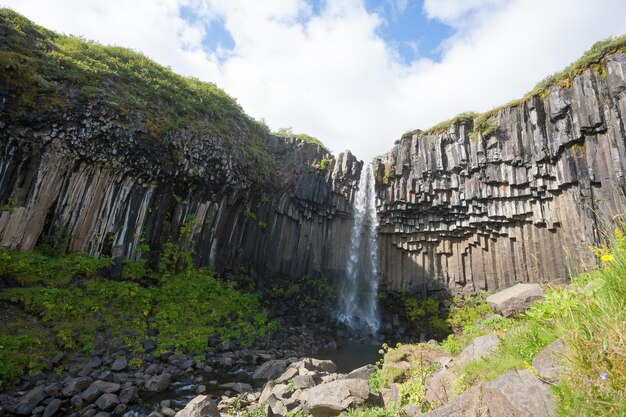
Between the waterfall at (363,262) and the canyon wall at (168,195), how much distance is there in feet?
2.65

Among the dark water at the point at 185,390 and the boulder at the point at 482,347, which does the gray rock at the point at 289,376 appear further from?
the boulder at the point at 482,347

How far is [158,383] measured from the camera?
974 centimetres

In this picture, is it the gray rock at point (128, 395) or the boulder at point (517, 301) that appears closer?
the boulder at point (517, 301)

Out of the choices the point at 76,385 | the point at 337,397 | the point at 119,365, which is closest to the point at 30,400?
the point at 76,385

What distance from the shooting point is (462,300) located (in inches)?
783

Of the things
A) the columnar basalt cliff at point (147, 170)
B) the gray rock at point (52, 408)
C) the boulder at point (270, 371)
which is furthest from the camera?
the columnar basalt cliff at point (147, 170)

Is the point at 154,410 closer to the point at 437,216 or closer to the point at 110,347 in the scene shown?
the point at 110,347

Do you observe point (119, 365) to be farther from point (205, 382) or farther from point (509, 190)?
point (509, 190)

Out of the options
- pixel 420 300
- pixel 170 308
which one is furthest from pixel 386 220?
pixel 170 308

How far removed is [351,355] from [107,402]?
1079 cm

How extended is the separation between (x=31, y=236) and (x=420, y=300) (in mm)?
20096

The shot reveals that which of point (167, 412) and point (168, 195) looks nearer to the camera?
point (167, 412)

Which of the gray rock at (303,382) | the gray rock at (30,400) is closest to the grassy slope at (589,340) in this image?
the gray rock at (303,382)

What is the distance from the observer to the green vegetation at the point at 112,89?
13867 millimetres
